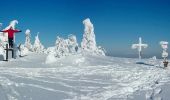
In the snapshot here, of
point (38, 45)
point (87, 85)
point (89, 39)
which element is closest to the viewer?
point (87, 85)

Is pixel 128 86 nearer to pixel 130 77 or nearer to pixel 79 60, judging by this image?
pixel 130 77

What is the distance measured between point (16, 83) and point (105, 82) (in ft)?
21.5

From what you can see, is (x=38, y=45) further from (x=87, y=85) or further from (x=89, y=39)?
(x=87, y=85)

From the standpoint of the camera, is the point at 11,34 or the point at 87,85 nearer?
the point at 87,85

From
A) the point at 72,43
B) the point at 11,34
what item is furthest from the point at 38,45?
the point at 11,34

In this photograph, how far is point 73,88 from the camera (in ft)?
67.7

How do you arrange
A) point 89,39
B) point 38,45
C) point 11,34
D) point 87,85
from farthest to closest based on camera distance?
point 89,39 < point 38,45 < point 11,34 < point 87,85

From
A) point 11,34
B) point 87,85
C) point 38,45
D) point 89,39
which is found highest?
point 89,39

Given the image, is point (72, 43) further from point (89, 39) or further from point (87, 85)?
point (87, 85)

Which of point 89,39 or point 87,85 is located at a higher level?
point 89,39

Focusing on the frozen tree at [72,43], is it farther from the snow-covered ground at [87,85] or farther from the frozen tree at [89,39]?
the snow-covered ground at [87,85]

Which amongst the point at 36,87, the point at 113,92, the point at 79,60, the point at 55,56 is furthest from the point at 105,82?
the point at 55,56

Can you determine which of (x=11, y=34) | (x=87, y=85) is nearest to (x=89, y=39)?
(x=11, y=34)

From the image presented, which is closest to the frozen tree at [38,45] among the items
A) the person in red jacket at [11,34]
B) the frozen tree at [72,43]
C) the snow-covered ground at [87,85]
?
the frozen tree at [72,43]
